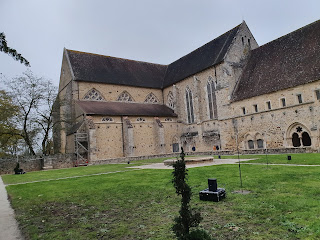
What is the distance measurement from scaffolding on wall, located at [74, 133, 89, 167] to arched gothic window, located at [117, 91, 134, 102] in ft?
33.2

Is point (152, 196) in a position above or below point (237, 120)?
below

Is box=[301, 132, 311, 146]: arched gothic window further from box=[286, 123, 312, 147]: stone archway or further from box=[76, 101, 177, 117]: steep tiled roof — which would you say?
box=[76, 101, 177, 117]: steep tiled roof

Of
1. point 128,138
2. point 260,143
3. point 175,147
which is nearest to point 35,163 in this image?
point 128,138

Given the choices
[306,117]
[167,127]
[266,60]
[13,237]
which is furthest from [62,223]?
[167,127]

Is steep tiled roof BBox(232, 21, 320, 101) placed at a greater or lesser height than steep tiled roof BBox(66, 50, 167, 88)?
lesser

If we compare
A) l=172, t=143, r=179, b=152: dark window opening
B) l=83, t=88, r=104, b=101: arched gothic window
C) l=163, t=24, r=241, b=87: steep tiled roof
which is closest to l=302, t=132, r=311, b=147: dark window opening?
l=163, t=24, r=241, b=87: steep tiled roof

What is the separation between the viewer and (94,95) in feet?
117

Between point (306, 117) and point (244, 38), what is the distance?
591 inches

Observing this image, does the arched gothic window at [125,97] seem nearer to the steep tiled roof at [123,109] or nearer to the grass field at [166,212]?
the steep tiled roof at [123,109]

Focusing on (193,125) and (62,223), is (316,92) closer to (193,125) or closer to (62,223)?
(193,125)

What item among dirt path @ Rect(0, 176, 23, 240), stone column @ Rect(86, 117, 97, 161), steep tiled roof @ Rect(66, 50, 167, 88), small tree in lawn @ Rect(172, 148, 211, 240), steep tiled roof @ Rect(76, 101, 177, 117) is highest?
steep tiled roof @ Rect(66, 50, 167, 88)

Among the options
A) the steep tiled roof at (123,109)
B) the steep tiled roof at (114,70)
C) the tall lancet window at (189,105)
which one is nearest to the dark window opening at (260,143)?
the tall lancet window at (189,105)

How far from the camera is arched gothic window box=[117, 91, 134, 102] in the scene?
126 feet

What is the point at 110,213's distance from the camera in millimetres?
6770
